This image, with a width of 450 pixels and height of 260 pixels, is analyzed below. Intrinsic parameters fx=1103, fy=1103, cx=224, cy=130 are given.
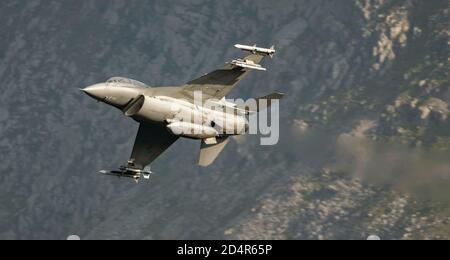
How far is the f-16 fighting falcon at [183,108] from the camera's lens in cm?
7738

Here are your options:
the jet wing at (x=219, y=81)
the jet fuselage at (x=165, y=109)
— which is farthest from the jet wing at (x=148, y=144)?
the jet fuselage at (x=165, y=109)

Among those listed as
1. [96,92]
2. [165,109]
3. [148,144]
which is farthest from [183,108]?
[148,144]

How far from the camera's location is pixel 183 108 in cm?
7925

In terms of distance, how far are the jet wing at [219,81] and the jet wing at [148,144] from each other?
230 inches

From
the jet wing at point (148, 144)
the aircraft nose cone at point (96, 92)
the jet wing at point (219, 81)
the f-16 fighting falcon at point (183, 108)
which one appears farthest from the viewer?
the jet wing at point (148, 144)

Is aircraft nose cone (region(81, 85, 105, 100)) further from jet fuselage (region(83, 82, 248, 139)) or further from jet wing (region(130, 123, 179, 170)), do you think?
jet wing (region(130, 123, 179, 170))

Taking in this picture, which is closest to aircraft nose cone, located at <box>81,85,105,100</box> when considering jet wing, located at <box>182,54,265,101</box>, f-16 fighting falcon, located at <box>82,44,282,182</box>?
f-16 fighting falcon, located at <box>82,44,282,182</box>

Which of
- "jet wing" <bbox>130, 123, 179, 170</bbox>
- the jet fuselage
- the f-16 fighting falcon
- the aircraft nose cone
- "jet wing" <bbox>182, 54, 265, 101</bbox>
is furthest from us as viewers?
"jet wing" <bbox>130, 123, 179, 170</bbox>

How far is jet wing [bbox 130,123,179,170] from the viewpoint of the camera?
87.1 m

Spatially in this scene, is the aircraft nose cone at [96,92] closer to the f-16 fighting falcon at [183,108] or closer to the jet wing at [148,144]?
the f-16 fighting falcon at [183,108]

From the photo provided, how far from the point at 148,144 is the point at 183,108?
29.8 ft
